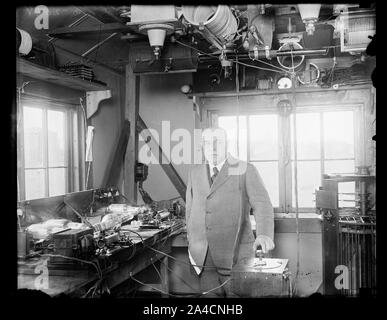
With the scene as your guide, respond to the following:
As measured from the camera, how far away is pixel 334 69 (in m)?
4.58

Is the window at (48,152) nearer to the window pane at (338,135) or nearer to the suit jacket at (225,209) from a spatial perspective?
the suit jacket at (225,209)

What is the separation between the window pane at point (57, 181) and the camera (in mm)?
3800

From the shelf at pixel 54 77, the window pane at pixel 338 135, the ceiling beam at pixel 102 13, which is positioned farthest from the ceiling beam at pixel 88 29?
the window pane at pixel 338 135

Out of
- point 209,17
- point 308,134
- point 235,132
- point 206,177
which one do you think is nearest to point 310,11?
point 209,17

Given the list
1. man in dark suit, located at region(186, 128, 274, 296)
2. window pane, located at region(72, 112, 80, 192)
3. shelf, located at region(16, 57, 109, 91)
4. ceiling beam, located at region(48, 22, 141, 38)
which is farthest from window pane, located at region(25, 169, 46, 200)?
man in dark suit, located at region(186, 128, 274, 296)

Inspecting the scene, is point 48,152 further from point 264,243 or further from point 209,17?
point 264,243

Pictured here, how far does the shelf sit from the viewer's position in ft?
10.1

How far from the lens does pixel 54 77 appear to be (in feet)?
11.4

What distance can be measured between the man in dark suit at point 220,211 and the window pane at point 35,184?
1258 mm

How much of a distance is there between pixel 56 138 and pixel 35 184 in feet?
1.74
